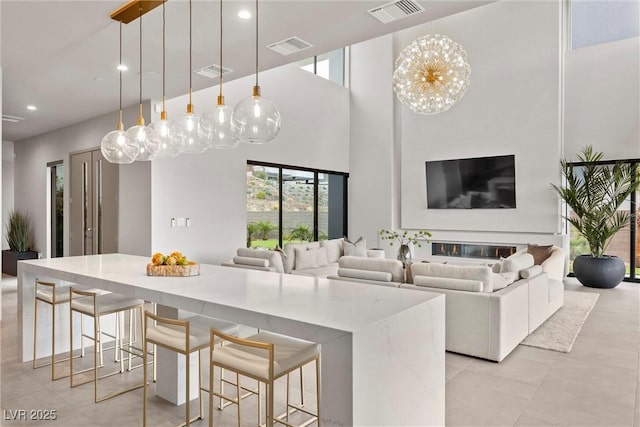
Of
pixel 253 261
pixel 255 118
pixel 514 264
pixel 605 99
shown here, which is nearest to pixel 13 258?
pixel 253 261

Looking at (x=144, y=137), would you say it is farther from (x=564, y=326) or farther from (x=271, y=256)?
(x=564, y=326)

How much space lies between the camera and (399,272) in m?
4.27

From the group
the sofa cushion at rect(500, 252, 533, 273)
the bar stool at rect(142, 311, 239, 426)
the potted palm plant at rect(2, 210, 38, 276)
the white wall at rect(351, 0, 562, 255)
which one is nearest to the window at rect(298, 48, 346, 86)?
the white wall at rect(351, 0, 562, 255)

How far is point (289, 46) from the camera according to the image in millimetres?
3891

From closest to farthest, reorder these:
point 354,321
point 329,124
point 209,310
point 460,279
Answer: point 354,321
point 209,310
point 460,279
point 329,124

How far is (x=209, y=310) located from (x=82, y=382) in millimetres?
1773

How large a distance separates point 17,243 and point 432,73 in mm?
8206

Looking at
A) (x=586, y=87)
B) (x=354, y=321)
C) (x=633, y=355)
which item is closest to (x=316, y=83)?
(x=586, y=87)

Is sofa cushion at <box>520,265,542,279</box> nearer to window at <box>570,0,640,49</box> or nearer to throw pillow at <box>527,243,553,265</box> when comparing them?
throw pillow at <box>527,243,553,265</box>

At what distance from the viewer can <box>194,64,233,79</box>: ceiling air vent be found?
447 centimetres

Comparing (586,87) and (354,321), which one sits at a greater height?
(586,87)

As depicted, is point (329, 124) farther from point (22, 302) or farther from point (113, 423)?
point (113, 423)

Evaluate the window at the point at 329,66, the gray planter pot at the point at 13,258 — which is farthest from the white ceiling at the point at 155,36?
the window at the point at 329,66

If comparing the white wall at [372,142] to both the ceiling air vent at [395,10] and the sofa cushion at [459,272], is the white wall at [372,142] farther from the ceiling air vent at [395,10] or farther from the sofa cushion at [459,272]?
the ceiling air vent at [395,10]
